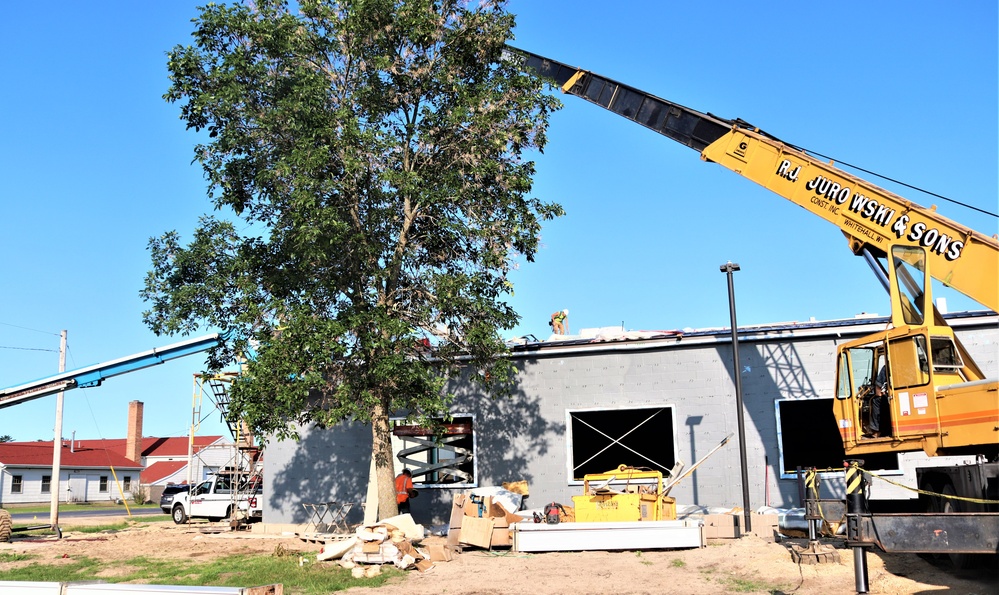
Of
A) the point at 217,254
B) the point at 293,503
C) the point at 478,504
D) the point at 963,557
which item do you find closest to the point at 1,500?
the point at 293,503

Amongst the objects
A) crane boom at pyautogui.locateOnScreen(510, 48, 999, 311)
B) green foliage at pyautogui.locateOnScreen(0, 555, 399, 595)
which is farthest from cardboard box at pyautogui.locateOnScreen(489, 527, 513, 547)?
crane boom at pyautogui.locateOnScreen(510, 48, 999, 311)

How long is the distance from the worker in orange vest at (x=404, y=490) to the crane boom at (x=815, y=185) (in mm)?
9908

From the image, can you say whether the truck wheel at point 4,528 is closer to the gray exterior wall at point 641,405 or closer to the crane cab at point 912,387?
the gray exterior wall at point 641,405

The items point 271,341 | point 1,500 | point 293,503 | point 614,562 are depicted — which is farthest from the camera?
point 1,500

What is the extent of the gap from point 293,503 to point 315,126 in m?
11.0

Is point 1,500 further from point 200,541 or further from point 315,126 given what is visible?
point 315,126

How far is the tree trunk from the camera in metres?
18.4

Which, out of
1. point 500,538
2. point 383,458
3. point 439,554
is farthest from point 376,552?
point 383,458

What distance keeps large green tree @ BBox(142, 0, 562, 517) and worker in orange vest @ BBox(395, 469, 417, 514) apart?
165 cm

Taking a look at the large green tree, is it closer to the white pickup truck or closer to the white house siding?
the white pickup truck

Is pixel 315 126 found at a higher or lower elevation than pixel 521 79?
lower

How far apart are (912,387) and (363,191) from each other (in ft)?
38.2

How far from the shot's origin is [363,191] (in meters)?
18.5

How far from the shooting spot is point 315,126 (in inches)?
684
